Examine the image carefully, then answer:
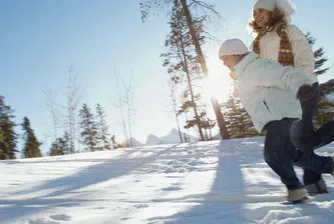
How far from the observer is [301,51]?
2.13m

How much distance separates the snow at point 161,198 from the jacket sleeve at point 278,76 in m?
0.82

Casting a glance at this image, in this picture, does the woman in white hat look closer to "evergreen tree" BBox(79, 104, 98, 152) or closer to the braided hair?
the braided hair

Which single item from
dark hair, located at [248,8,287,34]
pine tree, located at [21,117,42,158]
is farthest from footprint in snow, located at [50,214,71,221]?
pine tree, located at [21,117,42,158]

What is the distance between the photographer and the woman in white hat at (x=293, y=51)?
84.0 inches

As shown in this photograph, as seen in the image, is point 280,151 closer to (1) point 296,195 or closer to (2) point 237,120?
(1) point 296,195

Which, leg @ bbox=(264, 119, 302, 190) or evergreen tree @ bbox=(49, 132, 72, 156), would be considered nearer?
leg @ bbox=(264, 119, 302, 190)

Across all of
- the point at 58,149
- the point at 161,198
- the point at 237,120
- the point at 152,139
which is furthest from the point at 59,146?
the point at 152,139

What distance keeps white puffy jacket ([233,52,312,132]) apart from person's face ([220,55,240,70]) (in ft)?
0.23

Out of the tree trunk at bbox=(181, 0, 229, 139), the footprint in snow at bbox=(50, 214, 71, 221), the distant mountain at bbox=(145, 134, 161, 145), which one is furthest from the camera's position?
the distant mountain at bbox=(145, 134, 161, 145)

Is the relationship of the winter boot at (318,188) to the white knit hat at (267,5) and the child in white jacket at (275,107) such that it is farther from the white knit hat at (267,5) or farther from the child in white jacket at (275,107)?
the white knit hat at (267,5)

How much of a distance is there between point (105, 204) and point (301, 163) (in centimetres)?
167

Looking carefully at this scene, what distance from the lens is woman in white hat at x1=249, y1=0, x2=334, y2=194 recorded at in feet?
7.00

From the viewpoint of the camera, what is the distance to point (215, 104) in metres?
10.1

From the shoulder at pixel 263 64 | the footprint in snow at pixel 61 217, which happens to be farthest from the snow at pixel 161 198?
the shoulder at pixel 263 64
